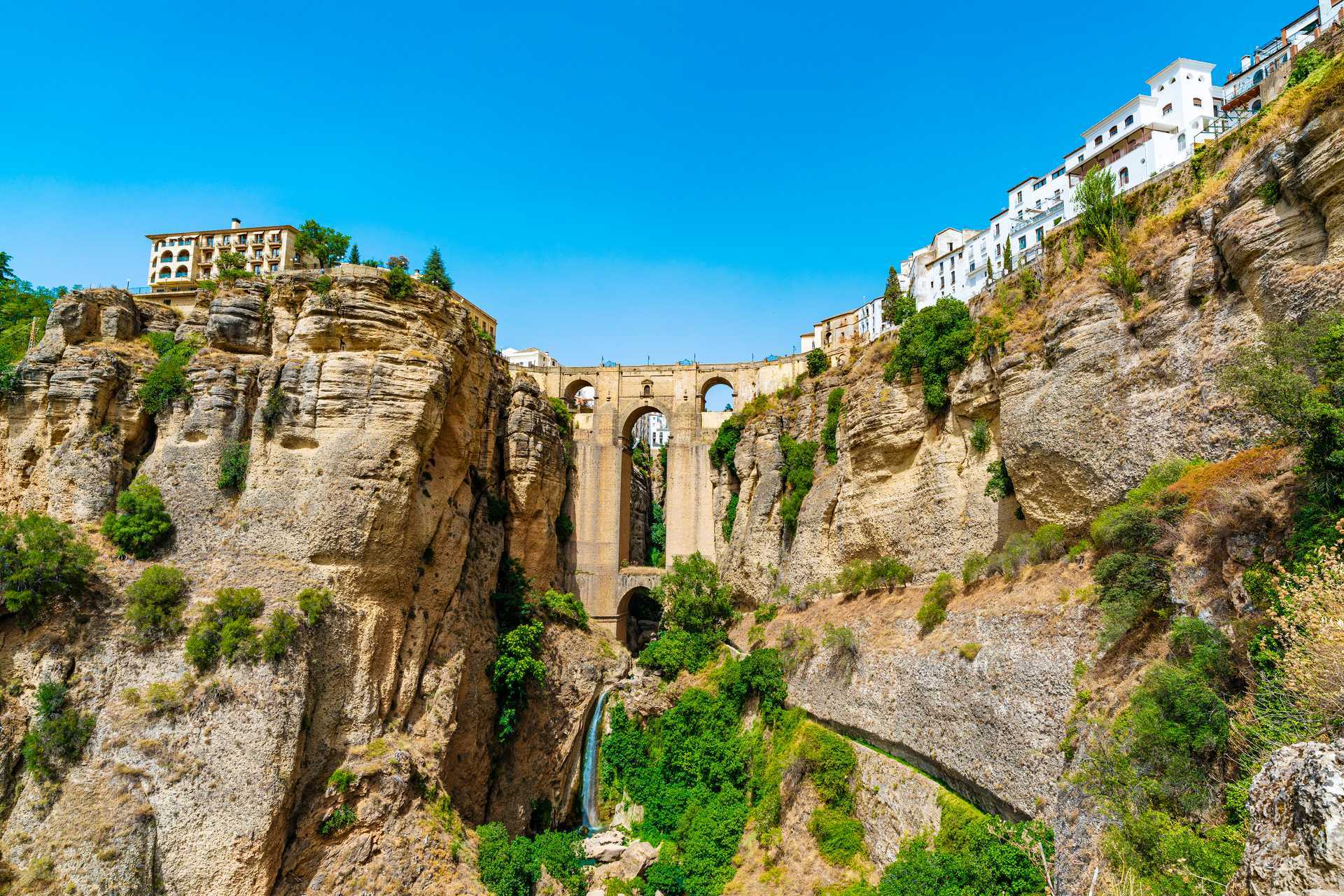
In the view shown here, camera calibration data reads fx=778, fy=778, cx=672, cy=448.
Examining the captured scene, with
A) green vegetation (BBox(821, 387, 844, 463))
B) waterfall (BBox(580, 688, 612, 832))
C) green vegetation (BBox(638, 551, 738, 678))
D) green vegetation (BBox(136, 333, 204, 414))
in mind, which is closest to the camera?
green vegetation (BBox(136, 333, 204, 414))

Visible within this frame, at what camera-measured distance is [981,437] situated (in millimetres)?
26500

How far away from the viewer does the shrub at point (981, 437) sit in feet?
86.8

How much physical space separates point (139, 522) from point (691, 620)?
2220 cm

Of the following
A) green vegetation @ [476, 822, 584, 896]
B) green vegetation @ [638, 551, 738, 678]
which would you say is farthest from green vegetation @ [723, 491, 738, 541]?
green vegetation @ [476, 822, 584, 896]

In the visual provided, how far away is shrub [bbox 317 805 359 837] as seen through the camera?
22.2 metres

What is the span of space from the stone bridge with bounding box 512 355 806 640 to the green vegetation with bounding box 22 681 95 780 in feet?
77.2

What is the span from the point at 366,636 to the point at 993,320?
917 inches

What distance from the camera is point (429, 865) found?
23.0 m

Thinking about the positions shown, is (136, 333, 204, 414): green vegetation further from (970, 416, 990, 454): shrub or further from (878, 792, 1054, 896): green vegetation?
(970, 416, 990, 454): shrub

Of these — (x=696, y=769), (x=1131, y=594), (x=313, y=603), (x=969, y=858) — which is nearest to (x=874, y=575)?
(x=696, y=769)

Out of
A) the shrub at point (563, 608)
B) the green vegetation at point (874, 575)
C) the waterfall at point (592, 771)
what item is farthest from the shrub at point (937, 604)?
the shrub at point (563, 608)

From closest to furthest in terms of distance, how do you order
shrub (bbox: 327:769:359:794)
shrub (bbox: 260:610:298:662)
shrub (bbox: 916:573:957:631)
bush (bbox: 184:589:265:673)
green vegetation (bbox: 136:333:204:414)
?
1. bush (bbox: 184:589:265:673)
2. shrub (bbox: 260:610:298:662)
3. shrub (bbox: 327:769:359:794)
4. shrub (bbox: 916:573:957:631)
5. green vegetation (bbox: 136:333:204:414)

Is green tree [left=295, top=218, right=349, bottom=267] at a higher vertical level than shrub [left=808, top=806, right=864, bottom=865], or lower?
higher

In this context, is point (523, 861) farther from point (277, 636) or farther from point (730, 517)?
point (730, 517)
